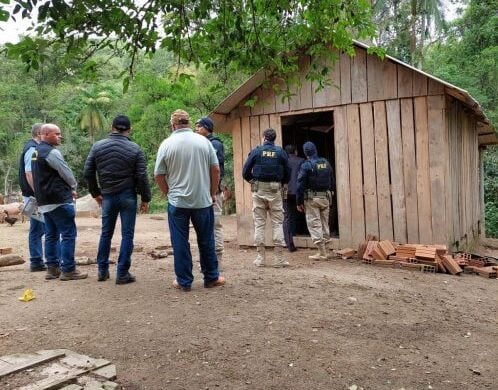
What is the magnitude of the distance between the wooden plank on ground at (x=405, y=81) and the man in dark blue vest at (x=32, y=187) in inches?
217

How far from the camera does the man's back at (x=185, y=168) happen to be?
5258 millimetres

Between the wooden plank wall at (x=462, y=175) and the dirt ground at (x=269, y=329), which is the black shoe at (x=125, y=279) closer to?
the dirt ground at (x=269, y=329)

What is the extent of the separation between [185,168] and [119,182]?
870mm

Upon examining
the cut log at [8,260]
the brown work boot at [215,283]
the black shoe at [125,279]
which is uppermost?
the cut log at [8,260]

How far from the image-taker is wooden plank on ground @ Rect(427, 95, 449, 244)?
300 inches

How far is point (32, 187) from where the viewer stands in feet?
21.2

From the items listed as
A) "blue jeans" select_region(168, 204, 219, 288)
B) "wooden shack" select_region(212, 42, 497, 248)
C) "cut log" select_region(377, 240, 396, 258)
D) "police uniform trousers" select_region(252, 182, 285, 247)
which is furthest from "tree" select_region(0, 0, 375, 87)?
"cut log" select_region(377, 240, 396, 258)

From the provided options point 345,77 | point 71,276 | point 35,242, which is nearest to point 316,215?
point 345,77

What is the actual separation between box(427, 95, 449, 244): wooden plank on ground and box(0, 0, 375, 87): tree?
3.07 meters

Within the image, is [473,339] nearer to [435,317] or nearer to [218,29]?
[435,317]

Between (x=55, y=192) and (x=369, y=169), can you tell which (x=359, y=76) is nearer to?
(x=369, y=169)

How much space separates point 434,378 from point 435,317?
149 centimetres

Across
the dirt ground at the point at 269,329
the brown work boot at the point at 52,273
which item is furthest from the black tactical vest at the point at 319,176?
the brown work boot at the point at 52,273

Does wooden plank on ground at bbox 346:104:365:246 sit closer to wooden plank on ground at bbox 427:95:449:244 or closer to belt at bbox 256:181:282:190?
wooden plank on ground at bbox 427:95:449:244
